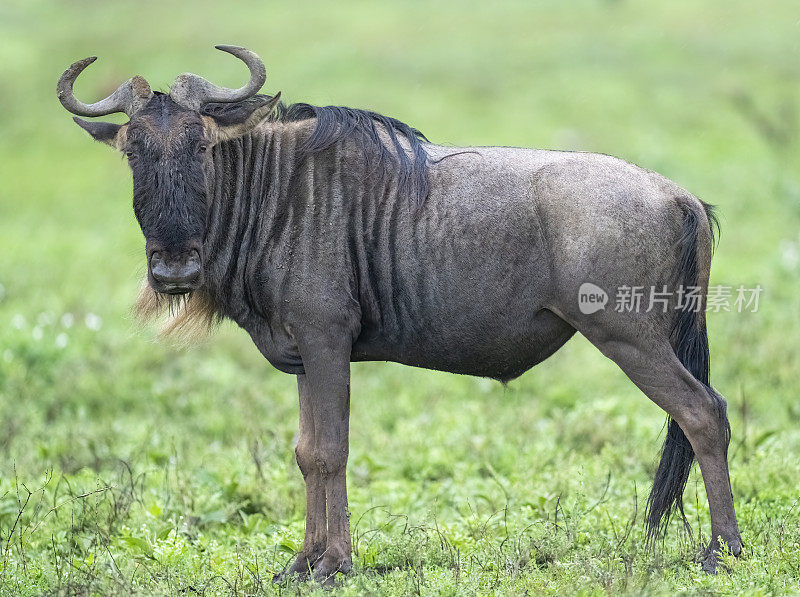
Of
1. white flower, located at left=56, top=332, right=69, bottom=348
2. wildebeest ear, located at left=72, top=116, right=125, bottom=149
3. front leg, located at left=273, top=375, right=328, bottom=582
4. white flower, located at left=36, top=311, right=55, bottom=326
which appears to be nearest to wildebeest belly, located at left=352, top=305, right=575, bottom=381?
front leg, located at left=273, top=375, right=328, bottom=582

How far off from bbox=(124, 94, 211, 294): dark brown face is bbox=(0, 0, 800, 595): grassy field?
5.23ft

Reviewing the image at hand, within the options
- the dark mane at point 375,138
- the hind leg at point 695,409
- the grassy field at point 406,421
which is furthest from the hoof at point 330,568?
the dark mane at point 375,138

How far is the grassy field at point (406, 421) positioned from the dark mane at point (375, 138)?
179 cm

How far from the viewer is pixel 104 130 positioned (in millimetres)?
5207

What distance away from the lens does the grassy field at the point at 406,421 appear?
5410mm

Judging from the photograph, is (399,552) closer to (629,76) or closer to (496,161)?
(496,161)

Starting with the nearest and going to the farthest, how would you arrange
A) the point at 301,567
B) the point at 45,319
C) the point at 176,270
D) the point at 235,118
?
the point at 176,270 → the point at 235,118 → the point at 301,567 → the point at 45,319

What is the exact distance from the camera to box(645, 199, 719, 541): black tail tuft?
5.20m

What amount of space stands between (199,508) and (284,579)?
5.23 feet

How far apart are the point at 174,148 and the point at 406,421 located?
483cm

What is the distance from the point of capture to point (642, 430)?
328 inches

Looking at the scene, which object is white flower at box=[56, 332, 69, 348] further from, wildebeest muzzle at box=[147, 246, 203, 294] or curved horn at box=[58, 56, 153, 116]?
wildebeest muzzle at box=[147, 246, 203, 294]

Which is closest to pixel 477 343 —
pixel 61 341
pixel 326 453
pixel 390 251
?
pixel 390 251

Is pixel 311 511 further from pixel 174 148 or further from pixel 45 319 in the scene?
pixel 45 319
